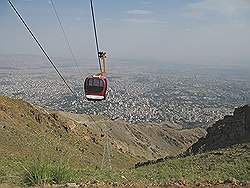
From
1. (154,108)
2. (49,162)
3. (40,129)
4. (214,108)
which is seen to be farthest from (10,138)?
(214,108)

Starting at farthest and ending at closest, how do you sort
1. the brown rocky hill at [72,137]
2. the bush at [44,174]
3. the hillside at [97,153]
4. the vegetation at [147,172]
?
the brown rocky hill at [72,137]
the hillside at [97,153]
the vegetation at [147,172]
the bush at [44,174]

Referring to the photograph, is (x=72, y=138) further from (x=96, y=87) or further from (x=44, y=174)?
(x=44, y=174)

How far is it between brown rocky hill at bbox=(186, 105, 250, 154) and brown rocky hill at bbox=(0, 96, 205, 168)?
35.6ft

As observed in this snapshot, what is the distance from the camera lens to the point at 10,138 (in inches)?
1430

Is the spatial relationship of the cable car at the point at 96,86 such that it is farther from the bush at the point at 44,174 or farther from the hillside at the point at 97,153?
the bush at the point at 44,174

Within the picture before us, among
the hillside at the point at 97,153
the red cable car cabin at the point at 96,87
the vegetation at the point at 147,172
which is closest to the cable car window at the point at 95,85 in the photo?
the red cable car cabin at the point at 96,87

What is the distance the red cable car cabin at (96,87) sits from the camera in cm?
1861

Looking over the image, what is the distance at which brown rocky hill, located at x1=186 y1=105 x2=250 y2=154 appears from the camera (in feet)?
121

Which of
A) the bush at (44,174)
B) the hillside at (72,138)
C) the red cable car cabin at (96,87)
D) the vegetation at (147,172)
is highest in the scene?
the red cable car cabin at (96,87)

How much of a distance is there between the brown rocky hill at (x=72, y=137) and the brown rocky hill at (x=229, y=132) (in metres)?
10.9

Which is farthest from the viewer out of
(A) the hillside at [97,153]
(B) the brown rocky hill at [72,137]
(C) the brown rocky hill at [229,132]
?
(C) the brown rocky hill at [229,132]

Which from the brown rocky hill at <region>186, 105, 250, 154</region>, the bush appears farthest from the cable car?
the brown rocky hill at <region>186, 105, 250, 154</region>

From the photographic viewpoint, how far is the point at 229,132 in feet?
130

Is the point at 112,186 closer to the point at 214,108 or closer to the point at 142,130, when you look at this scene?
the point at 142,130
